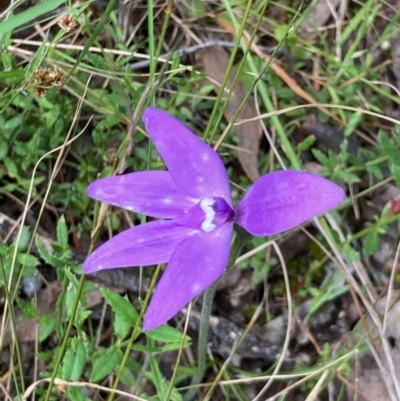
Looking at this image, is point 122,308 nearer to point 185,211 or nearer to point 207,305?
point 207,305

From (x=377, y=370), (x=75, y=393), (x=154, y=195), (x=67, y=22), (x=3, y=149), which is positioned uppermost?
(x=67, y=22)

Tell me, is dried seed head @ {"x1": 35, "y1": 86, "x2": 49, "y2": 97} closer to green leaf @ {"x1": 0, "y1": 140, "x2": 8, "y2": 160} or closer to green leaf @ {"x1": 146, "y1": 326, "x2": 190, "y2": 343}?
green leaf @ {"x1": 0, "y1": 140, "x2": 8, "y2": 160}

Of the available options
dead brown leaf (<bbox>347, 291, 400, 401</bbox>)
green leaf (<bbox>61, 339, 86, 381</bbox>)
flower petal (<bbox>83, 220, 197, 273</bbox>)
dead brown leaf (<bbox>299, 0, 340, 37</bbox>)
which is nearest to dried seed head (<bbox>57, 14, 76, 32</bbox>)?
flower petal (<bbox>83, 220, 197, 273</bbox>)

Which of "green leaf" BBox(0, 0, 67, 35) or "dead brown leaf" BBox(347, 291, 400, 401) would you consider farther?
→ "dead brown leaf" BBox(347, 291, 400, 401)

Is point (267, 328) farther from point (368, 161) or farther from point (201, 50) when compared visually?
point (201, 50)

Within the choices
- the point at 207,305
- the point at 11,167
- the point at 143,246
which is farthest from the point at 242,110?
the point at 143,246

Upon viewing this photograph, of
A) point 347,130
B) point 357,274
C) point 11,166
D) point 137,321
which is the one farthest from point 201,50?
point 137,321
